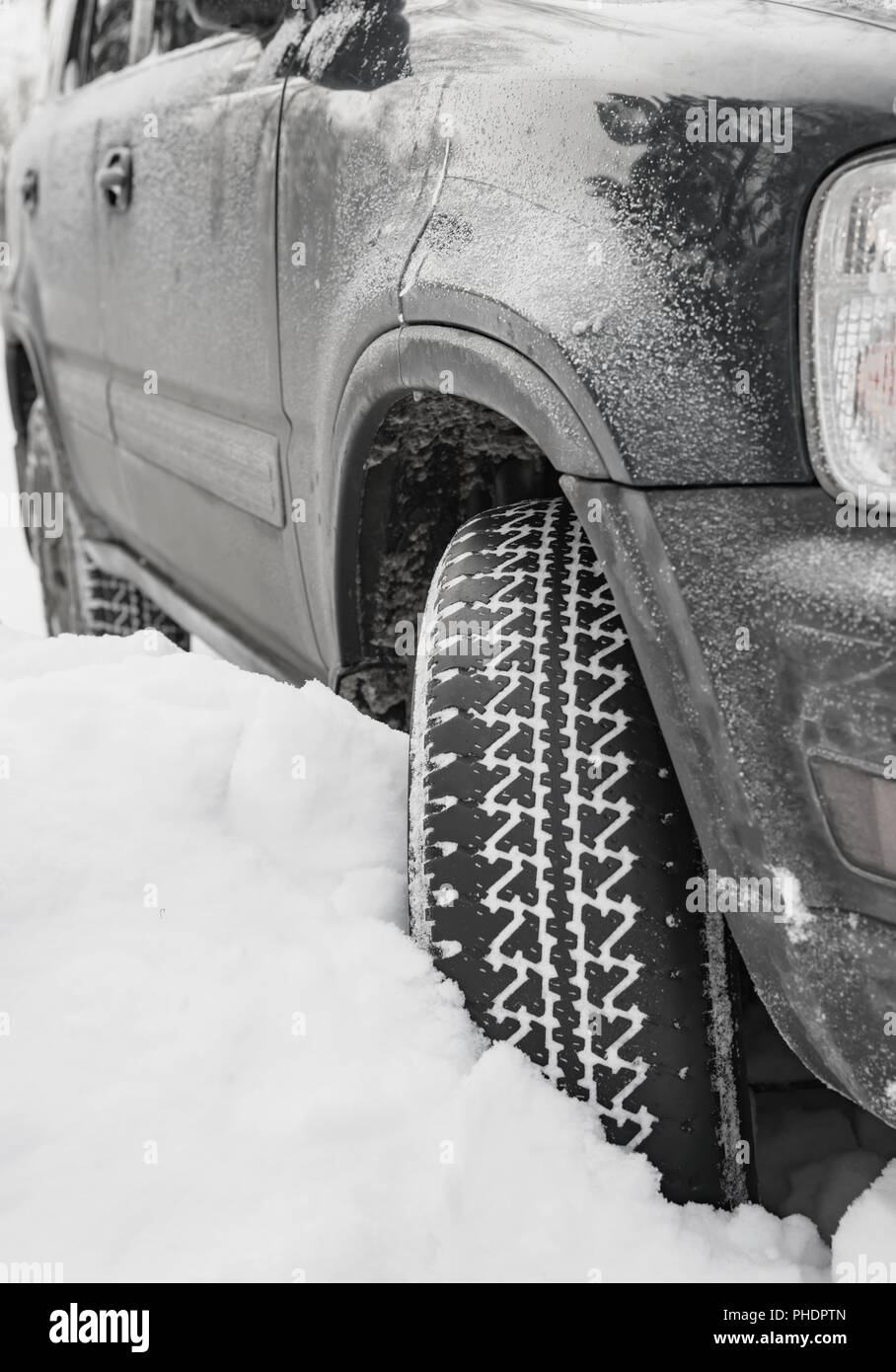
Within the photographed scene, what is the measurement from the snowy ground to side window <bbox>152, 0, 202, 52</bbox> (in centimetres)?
138

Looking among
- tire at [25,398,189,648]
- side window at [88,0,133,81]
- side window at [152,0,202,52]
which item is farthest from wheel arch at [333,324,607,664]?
tire at [25,398,189,648]

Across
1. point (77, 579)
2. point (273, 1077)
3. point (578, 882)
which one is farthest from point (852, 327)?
point (77, 579)

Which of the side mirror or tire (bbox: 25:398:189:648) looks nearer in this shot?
the side mirror

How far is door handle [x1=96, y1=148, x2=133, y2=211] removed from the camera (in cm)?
263

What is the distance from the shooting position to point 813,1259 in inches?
Answer: 55.0

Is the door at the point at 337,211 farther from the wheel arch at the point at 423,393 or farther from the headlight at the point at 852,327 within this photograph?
the headlight at the point at 852,327

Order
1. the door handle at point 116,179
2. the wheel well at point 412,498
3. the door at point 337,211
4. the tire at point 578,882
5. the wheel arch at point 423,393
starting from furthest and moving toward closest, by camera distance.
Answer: the door handle at point 116,179
the wheel well at point 412,498
the door at point 337,211
the tire at point 578,882
the wheel arch at point 423,393

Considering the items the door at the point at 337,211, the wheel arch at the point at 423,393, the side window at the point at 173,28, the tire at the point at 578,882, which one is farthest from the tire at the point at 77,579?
the tire at the point at 578,882

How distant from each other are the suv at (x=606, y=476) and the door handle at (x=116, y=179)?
45cm

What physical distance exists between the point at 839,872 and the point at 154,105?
203cm

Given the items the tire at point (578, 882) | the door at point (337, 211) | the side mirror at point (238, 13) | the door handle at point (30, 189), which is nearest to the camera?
the tire at point (578, 882)

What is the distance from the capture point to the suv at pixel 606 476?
1157 millimetres

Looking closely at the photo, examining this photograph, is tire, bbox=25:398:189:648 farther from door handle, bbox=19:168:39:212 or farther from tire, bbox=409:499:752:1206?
tire, bbox=409:499:752:1206
